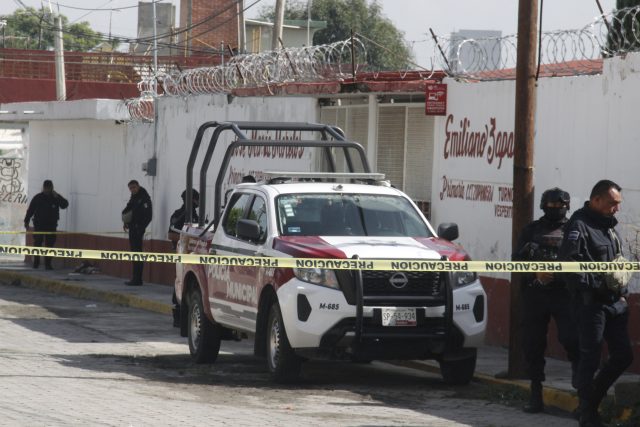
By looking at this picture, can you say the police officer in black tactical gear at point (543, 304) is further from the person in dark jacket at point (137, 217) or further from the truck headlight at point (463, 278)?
the person in dark jacket at point (137, 217)

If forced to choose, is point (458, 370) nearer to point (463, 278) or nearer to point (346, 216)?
point (463, 278)

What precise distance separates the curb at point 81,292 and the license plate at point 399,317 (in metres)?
9.29

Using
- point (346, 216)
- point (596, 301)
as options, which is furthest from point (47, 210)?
point (596, 301)

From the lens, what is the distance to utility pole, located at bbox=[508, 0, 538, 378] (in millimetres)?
12398

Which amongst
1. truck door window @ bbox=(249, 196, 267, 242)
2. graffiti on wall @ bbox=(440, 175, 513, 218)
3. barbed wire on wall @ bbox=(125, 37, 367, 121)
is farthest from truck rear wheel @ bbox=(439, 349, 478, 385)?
barbed wire on wall @ bbox=(125, 37, 367, 121)

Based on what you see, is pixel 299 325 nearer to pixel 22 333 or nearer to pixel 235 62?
pixel 22 333

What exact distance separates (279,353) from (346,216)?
5.27 feet

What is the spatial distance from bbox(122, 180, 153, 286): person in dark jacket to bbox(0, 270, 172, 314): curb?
1.07 meters

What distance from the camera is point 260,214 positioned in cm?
1338

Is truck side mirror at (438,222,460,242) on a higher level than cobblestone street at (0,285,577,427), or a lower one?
higher

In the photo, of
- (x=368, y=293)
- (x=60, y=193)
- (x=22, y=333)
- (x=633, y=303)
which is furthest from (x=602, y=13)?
(x=60, y=193)

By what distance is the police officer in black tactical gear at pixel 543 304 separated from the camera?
11.0 metres

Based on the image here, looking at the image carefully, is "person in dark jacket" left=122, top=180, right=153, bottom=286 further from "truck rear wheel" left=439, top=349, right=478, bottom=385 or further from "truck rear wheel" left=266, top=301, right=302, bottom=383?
"truck rear wheel" left=439, top=349, right=478, bottom=385

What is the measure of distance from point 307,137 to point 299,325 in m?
9.41
